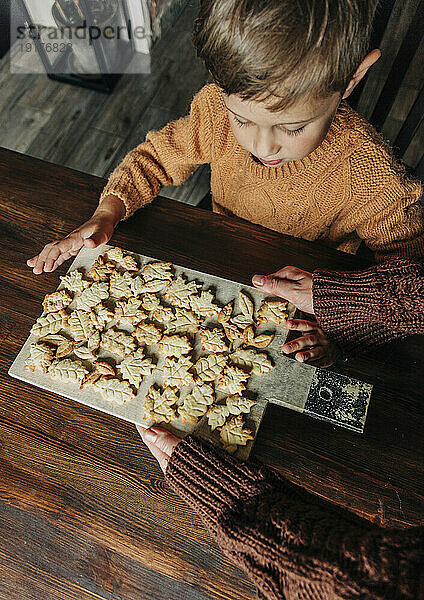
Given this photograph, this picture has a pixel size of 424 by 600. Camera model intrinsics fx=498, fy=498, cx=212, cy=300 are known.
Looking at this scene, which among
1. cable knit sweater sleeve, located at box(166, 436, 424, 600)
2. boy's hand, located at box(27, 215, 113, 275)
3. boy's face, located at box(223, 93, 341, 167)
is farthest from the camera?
boy's hand, located at box(27, 215, 113, 275)

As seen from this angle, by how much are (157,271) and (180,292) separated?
0.06 meters

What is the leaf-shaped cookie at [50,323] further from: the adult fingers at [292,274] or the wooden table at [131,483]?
the adult fingers at [292,274]

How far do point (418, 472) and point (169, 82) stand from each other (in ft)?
6.67

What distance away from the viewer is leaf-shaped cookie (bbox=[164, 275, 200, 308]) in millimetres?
876

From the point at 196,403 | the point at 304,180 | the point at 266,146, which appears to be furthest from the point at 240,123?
the point at 196,403

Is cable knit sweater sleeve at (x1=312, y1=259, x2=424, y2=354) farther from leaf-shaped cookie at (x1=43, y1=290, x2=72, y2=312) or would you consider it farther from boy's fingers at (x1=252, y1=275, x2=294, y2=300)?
leaf-shaped cookie at (x1=43, y1=290, x2=72, y2=312)

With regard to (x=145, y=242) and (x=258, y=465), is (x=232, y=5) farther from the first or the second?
(x=258, y=465)

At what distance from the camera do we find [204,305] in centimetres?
87

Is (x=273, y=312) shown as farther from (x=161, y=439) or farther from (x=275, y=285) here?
(x=161, y=439)

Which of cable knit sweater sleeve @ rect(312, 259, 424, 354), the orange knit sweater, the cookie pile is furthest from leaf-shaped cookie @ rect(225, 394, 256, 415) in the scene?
the orange knit sweater

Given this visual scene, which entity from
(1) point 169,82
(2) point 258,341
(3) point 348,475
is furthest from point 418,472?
(1) point 169,82

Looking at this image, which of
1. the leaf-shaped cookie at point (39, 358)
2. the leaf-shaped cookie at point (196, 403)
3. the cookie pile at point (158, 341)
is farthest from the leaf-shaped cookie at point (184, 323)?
the leaf-shaped cookie at point (39, 358)

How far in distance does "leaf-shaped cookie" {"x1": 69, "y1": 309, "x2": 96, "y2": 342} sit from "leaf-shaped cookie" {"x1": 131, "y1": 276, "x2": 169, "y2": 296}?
0.09 meters

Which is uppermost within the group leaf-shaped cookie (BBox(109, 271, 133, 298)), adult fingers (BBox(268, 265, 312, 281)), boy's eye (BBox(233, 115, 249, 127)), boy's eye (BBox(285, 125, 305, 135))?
boy's eye (BBox(285, 125, 305, 135))
